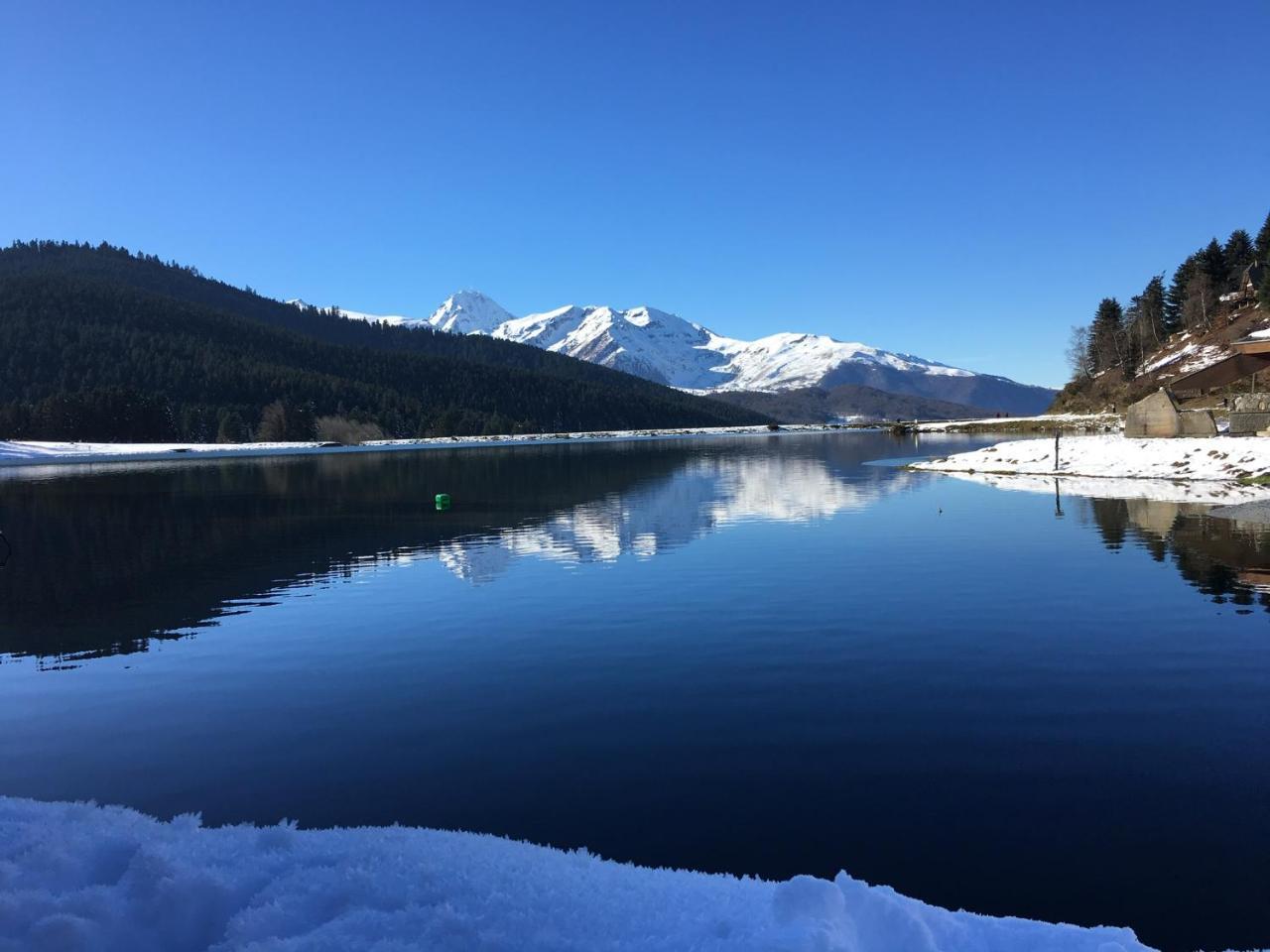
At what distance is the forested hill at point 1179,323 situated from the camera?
129 m

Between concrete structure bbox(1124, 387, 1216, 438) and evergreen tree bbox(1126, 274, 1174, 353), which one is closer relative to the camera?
concrete structure bbox(1124, 387, 1216, 438)

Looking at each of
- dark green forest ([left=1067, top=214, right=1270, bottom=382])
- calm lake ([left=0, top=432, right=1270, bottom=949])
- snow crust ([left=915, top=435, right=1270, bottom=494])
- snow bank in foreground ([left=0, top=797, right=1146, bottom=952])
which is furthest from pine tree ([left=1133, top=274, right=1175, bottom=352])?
snow bank in foreground ([left=0, top=797, right=1146, bottom=952])

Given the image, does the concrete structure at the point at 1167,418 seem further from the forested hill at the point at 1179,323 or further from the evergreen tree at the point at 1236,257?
the evergreen tree at the point at 1236,257

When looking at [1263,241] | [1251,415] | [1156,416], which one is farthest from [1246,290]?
[1251,415]

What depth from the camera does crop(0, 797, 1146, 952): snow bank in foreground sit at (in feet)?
20.2

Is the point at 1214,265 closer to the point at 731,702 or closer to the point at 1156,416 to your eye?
the point at 1156,416

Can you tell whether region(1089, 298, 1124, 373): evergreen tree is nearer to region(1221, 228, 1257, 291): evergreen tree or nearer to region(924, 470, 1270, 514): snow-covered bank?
region(1221, 228, 1257, 291): evergreen tree

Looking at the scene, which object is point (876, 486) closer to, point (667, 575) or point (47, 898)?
point (667, 575)

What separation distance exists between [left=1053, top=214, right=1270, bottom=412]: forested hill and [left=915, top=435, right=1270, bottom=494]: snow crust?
200ft

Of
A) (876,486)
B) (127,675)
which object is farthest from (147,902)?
(876,486)

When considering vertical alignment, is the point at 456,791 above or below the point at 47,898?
below

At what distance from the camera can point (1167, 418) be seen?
2569 inches

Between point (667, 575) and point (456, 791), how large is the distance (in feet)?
58.0

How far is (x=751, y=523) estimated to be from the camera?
43.1m
